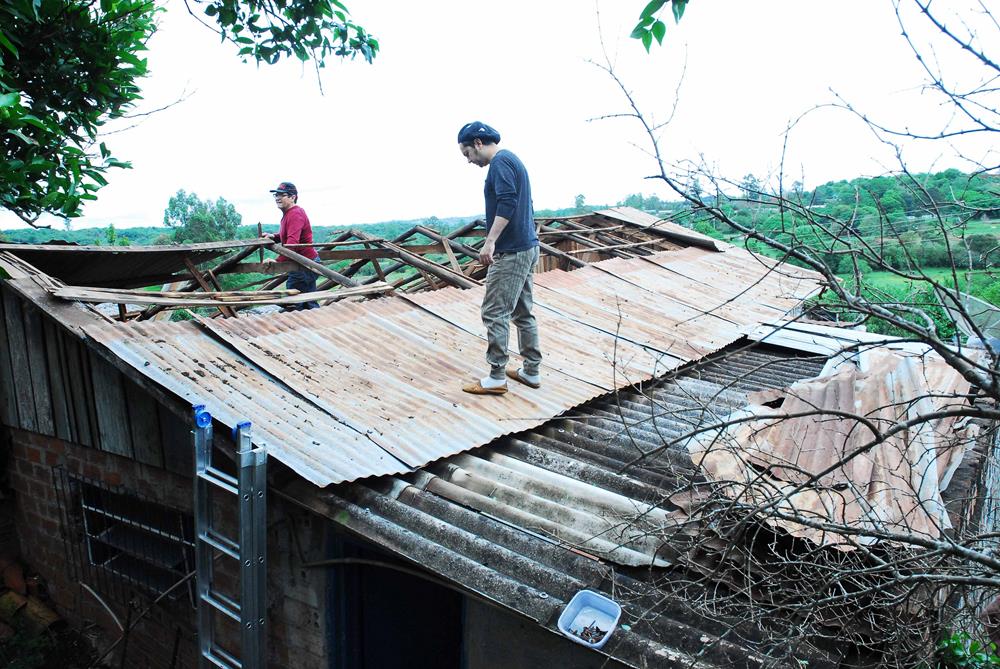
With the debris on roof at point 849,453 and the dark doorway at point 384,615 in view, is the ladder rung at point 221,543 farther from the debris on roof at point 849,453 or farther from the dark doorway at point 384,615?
the debris on roof at point 849,453

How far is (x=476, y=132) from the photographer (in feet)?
15.6

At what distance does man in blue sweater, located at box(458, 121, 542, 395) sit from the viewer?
477cm

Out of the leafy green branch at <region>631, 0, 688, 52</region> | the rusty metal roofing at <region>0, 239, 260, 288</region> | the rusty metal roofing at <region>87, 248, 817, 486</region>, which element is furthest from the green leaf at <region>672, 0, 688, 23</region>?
the rusty metal roofing at <region>0, 239, 260, 288</region>

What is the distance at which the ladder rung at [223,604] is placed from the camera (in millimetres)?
3752

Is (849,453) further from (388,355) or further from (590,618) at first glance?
(388,355)

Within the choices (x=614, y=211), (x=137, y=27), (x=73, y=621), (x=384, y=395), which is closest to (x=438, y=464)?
(x=384, y=395)

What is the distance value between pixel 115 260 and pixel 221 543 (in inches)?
148

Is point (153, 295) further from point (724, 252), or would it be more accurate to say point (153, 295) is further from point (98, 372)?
point (724, 252)

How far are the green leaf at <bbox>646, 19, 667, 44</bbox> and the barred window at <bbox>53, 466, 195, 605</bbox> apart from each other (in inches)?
177

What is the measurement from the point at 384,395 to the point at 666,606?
2455mm

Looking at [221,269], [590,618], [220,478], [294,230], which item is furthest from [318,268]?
[590,618]

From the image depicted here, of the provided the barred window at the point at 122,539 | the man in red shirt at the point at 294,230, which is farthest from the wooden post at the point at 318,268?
the barred window at the point at 122,539

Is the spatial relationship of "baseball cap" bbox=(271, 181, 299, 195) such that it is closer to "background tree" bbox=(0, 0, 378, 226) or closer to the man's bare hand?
"background tree" bbox=(0, 0, 378, 226)

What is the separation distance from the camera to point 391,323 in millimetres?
6000
